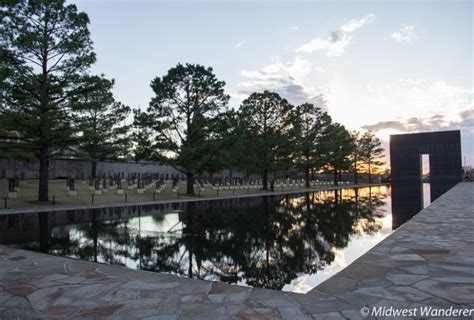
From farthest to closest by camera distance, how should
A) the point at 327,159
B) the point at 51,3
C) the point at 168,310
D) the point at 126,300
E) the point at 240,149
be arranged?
the point at 327,159
the point at 240,149
the point at 51,3
the point at 126,300
the point at 168,310

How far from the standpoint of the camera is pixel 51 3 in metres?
19.9

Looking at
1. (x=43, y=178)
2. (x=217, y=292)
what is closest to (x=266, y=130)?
(x=43, y=178)

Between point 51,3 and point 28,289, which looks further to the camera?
point 51,3

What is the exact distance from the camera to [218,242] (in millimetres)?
9500

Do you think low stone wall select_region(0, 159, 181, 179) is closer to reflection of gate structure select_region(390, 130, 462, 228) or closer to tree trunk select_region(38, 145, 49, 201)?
tree trunk select_region(38, 145, 49, 201)

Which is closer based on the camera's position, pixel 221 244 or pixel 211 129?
pixel 221 244

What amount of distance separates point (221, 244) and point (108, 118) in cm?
2821

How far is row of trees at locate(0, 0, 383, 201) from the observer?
63.0 ft

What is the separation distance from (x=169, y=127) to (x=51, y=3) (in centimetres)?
1244

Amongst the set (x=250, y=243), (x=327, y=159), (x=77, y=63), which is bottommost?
(x=250, y=243)

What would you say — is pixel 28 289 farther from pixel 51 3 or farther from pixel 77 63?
pixel 51 3

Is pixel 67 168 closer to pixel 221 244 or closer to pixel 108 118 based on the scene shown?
pixel 108 118

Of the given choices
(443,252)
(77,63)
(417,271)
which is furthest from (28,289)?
(77,63)

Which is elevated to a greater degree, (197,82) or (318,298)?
(197,82)
